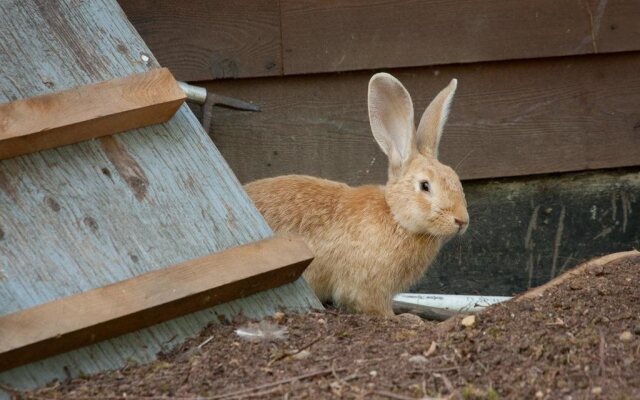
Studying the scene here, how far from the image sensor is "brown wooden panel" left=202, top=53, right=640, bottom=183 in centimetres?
556

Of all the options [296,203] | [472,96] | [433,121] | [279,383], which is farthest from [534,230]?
[279,383]

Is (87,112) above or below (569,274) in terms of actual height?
above

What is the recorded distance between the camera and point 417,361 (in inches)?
121

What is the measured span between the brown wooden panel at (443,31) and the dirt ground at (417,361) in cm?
222

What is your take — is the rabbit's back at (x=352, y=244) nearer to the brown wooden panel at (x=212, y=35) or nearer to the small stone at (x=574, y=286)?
the small stone at (x=574, y=286)

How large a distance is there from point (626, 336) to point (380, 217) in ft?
5.08

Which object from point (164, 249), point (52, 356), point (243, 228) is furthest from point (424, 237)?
point (52, 356)

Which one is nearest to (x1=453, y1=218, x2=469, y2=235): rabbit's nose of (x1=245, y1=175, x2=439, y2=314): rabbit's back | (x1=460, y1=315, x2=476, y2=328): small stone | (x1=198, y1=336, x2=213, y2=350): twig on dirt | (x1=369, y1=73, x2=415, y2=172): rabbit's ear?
(x1=245, y1=175, x2=439, y2=314): rabbit's back

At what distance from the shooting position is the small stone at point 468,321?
340 cm

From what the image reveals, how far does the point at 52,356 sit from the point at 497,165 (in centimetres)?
328

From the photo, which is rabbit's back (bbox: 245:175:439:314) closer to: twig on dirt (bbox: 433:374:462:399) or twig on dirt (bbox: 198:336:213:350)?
twig on dirt (bbox: 198:336:213:350)

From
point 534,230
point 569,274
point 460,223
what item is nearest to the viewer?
point 569,274

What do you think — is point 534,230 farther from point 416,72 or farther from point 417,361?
point 417,361

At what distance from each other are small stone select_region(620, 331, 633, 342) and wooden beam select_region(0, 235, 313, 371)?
3.54ft
